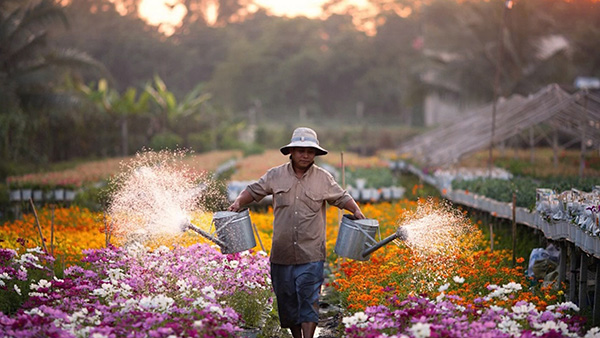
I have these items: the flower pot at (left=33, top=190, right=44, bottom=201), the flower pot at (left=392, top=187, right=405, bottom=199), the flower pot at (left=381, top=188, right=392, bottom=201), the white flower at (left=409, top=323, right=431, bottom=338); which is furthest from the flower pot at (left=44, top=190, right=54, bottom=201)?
the white flower at (left=409, top=323, right=431, bottom=338)

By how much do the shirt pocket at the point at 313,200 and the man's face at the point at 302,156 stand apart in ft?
0.69

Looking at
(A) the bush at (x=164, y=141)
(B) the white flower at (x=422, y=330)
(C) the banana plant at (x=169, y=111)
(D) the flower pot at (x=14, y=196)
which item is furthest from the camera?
(C) the banana plant at (x=169, y=111)

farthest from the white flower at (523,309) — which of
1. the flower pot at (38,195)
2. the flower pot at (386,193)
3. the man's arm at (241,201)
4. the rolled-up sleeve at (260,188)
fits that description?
the flower pot at (38,195)

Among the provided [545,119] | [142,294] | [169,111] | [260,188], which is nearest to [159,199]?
[142,294]

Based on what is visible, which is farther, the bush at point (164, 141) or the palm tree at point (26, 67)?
the bush at point (164, 141)

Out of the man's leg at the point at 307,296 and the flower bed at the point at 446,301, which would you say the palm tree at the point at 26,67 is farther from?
the man's leg at the point at 307,296

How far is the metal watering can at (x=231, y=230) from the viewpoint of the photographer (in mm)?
5676

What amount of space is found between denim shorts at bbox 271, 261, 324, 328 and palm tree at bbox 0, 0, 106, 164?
15.8 m

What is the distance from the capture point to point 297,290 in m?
5.65

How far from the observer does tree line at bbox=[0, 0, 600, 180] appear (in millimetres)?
21219

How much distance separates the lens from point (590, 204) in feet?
21.6

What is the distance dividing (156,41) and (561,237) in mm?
49426

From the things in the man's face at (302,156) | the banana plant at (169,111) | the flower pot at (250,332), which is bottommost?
the flower pot at (250,332)

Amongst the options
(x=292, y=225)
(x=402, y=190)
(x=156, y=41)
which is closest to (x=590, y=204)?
(x=292, y=225)
